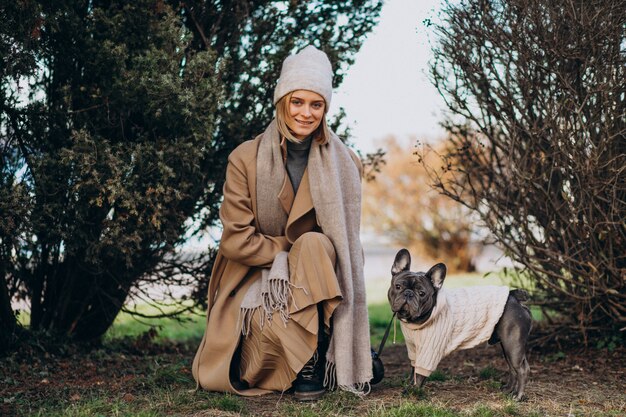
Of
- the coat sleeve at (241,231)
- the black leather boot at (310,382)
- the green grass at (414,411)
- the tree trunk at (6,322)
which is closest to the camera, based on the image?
the green grass at (414,411)

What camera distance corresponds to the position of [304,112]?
4324 mm

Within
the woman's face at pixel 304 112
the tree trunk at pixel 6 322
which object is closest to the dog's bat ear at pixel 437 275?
the woman's face at pixel 304 112

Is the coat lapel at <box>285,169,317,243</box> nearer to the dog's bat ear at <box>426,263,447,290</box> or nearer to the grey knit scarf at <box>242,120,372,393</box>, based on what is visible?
the grey knit scarf at <box>242,120,372,393</box>

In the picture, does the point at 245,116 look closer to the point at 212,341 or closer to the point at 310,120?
the point at 310,120

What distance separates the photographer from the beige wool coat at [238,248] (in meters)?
4.30

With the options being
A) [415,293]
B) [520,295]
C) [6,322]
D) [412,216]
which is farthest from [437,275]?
[412,216]

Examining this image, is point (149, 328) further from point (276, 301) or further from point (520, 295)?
point (520, 295)

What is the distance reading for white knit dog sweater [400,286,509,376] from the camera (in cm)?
405

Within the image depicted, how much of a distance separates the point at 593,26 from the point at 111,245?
11.4ft

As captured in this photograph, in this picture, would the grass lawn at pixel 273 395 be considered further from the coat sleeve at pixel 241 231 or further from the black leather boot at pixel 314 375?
the coat sleeve at pixel 241 231

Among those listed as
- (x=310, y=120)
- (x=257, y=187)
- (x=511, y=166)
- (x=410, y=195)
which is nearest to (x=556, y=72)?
(x=511, y=166)

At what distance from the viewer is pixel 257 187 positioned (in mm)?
4391

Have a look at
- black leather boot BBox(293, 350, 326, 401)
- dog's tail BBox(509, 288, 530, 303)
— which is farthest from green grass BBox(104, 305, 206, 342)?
dog's tail BBox(509, 288, 530, 303)

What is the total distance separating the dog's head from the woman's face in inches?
41.7
